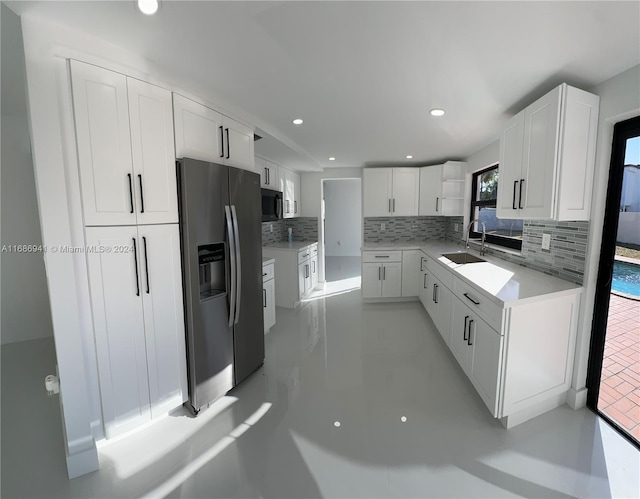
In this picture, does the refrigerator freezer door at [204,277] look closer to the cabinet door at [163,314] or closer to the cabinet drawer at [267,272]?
the cabinet door at [163,314]

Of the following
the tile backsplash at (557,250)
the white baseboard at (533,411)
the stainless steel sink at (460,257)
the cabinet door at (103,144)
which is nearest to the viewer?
the cabinet door at (103,144)

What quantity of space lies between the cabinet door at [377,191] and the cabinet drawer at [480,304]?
2.30 meters

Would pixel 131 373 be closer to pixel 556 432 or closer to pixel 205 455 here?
pixel 205 455

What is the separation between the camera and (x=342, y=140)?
3.18 metres

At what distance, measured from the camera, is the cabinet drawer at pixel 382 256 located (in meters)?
4.20

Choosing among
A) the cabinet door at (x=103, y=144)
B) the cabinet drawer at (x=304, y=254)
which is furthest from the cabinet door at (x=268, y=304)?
the cabinet door at (x=103, y=144)

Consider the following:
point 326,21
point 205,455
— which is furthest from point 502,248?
point 205,455

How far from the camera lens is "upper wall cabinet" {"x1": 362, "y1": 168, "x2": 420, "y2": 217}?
4512 mm

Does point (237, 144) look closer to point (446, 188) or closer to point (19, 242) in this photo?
point (19, 242)

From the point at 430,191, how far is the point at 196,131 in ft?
11.8

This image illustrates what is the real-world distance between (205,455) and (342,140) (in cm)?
307

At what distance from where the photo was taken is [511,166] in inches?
86.4

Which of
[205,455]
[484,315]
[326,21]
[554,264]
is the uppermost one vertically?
[326,21]

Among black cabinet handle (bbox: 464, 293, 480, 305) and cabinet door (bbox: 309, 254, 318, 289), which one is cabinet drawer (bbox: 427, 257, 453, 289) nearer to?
black cabinet handle (bbox: 464, 293, 480, 305)
